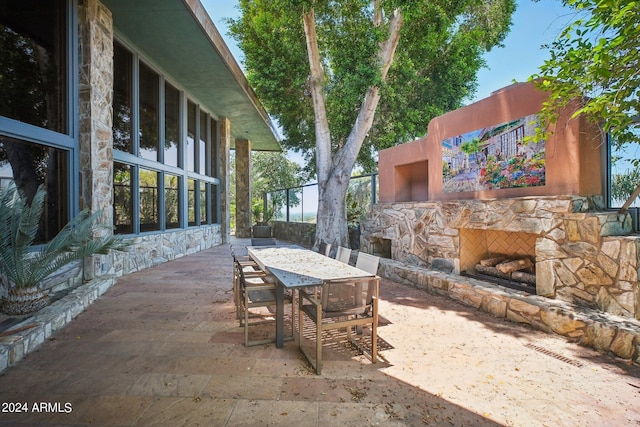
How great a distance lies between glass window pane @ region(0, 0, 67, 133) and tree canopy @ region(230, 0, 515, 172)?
4.29 meters

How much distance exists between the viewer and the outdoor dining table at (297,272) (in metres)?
2.83

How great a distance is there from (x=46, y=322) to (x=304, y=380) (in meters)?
2.73

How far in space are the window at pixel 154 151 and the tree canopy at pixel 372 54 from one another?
2.60 metres

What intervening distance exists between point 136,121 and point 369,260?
616 centimetres

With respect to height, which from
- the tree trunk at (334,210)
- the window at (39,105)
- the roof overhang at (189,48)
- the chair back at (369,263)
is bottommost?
the chair back at (369,263)

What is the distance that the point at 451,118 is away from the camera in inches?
215

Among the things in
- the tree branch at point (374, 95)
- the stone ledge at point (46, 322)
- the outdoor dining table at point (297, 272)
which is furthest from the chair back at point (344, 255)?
the tree branch at point (374, 95)

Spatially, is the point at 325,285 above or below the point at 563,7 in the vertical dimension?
below

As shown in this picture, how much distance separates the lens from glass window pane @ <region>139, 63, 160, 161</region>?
7.13 meters

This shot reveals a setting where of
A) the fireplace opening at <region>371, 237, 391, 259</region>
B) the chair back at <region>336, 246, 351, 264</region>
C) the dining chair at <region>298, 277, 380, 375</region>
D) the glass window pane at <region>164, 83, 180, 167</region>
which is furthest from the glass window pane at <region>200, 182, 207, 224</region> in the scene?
the dining chair at <region>298, 277, 380, 375</region>

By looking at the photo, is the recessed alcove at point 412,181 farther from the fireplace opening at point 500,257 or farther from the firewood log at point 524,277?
the firewood log at point 524,277

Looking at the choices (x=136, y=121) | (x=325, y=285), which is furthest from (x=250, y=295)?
(x=136, y=121)

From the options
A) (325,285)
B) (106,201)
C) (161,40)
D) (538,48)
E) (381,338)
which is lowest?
(381,338)

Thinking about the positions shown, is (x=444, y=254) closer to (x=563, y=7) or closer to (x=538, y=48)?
(x=538, y=48)
